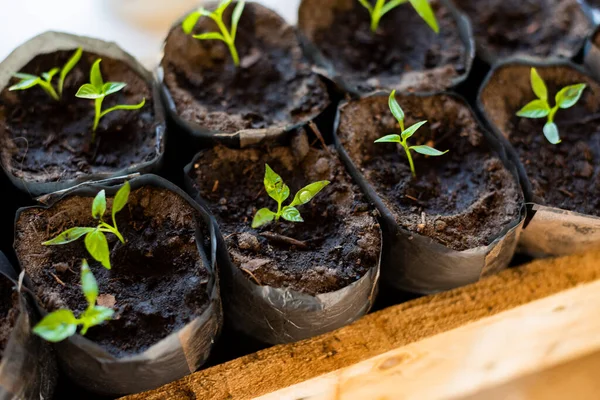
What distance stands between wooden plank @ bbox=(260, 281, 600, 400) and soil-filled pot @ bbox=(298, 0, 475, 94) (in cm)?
51

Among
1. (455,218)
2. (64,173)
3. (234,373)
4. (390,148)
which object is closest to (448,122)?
(390,148)

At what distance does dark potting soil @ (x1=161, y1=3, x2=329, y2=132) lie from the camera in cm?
127

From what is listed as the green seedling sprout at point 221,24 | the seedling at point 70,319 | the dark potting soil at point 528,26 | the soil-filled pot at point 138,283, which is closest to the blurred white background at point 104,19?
the green seedling sprout at point 221,24

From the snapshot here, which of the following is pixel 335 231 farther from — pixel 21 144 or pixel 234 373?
pixel 21 144

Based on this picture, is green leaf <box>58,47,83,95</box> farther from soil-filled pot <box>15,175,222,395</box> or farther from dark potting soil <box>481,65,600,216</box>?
dark potting soil <box>481,65,600,216</box>

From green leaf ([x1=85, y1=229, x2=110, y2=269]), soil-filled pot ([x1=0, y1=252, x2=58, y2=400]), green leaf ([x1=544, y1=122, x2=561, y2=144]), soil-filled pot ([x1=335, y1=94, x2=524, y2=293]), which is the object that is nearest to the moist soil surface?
soil-filled pot ([x1=335, y1=94, x2=524, y2=293])

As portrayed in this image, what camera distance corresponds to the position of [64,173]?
45.7 inches

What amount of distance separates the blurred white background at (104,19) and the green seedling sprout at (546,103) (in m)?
0.71

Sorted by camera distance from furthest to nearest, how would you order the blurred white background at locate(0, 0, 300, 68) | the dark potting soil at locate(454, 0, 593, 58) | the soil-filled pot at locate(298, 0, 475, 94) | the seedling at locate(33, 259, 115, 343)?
the blurred white background at locate(0, 0, 300, 68)
the dark potting soil at locate(454, 0, 593, 58)
the soil-filled pot at locate(298, 0, 475, 94)
the seedling at locate(33, 259, 115, 343)

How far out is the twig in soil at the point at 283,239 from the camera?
113cm

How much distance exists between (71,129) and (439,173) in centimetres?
72

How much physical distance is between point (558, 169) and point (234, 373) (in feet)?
2.47

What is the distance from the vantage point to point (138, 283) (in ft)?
3.52

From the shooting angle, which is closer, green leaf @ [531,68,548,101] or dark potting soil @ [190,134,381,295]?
dark potting soil @ [190,134,381,295]
